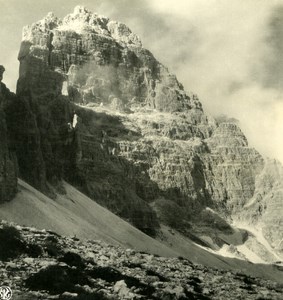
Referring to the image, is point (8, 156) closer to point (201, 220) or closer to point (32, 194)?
point (32, 194)

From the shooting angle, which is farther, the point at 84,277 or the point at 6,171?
the point at 6,171

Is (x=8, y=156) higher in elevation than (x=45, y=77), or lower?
lower

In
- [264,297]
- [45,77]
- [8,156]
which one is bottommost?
[264,297]

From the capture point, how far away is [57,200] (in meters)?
112

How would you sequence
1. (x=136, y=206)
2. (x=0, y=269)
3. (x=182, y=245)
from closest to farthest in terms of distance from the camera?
(x=0, y=269)
(x=182, y=245)
(x=136, y=206)

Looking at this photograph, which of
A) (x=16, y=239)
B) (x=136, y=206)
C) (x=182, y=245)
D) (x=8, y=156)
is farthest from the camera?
(x=136, y=206)

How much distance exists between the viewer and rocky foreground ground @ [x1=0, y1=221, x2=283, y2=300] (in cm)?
2345

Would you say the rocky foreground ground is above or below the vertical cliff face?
below

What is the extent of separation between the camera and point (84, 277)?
27016 mm

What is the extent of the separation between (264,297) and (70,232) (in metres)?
53.1

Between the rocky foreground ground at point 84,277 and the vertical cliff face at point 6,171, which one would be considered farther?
the vertical cliff face at point 6,171

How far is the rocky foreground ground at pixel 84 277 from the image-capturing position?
23.5 metres

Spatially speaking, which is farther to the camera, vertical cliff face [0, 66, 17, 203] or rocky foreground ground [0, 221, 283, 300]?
vertical cliff face [0, 66, 17, 203]

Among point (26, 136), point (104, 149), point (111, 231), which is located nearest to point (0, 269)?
point (111, 231)
